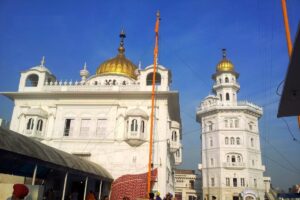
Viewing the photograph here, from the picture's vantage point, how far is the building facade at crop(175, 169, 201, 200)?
58.3m

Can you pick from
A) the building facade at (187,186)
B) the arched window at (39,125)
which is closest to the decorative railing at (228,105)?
the building facade at (187,186)

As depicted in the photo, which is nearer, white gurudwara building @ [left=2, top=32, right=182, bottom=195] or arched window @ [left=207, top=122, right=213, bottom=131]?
white gurudwara building @ [left=2, top=32, right=182, bottom=195]

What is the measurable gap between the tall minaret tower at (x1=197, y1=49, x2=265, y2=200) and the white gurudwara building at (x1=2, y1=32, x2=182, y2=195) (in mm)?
22372

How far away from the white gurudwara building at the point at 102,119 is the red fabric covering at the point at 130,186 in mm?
565

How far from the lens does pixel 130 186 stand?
21.7 meters

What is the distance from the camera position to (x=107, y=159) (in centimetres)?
2331

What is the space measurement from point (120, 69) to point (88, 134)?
1098 centimetres

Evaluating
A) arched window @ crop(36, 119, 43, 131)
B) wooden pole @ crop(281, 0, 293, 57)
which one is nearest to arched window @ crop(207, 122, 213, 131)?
arched window @ crop(36, 119, 43, 131)

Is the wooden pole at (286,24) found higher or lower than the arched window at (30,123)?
higher

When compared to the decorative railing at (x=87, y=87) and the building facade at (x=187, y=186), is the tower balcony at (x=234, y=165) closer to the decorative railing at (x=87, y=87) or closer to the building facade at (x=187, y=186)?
the building facade at (x=187, y=186)

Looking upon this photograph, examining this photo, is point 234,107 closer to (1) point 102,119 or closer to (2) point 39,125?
(1) point 102,119

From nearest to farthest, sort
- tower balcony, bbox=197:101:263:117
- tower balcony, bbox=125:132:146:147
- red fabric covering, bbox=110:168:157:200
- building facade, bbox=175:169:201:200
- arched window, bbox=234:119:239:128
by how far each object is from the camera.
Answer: red fabric covering, bbox=110:168:157:200 → tower balcony, bbox=125:132:146:147 → arched window, bbox=234:119:239:128 → tower balcony, bbox=197:101:263:117 → building facade, bbox=175:169:201:200

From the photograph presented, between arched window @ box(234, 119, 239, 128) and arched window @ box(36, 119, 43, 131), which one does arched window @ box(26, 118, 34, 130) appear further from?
arched window @ box(234, 119, 239, 128)

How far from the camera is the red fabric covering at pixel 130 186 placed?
2120 cm
